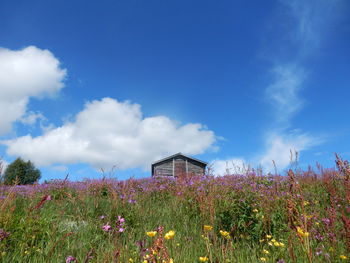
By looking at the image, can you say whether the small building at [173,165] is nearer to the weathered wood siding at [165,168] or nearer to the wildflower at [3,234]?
the weathered wood siding at [165,168]

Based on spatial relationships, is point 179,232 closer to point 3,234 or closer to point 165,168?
point 3,234

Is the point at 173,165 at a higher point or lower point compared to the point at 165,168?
higher

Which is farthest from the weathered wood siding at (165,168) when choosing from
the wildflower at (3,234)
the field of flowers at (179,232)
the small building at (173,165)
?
the wildflower at (3,234)

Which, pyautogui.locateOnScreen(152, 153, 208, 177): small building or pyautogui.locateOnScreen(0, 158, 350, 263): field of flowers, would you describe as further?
pyautogui.locateOnScreen(152, 153, 208, 177): small building

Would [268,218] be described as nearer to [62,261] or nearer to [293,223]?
[293,223]

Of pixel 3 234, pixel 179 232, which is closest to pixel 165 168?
pixel 179 232

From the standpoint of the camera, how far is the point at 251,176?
8.80 meters

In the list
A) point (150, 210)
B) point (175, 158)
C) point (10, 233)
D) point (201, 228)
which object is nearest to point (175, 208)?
point (150, 210)

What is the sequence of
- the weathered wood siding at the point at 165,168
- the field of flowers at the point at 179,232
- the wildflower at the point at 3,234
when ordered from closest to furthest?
the field of flowers at the point at 179,232, the wildflower at the point at 3,234, the weathered wood siding at the point at 165,168

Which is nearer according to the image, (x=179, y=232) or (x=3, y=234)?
(x=3, y=234)

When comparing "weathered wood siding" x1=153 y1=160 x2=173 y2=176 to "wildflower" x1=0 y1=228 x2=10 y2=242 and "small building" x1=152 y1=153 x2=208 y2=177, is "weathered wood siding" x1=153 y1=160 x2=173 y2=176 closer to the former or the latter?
"small building" x1=152 y1=153 x2=208 y2=177

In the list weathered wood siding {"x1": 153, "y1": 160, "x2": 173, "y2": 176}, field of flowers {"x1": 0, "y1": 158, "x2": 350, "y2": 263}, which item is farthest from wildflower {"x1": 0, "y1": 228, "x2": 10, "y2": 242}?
weathered wood siding {"x1": 153, "y1": 160, "x2": 173, "y2": 176}

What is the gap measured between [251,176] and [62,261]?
7076 millimetres

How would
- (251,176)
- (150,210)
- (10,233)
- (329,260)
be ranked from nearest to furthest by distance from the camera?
1. (329,260)
2. (10,233)
3. (150,210)
4. (251,176)
